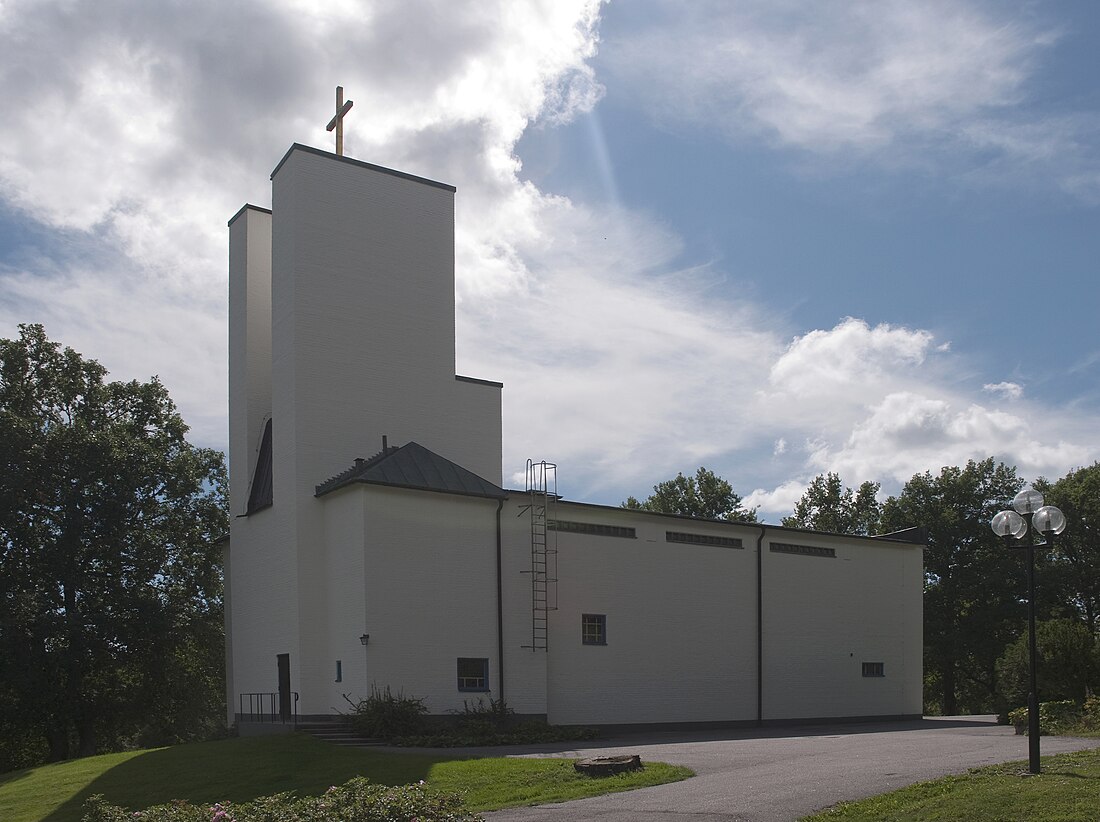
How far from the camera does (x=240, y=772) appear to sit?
62.1 feet

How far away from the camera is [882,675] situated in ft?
115

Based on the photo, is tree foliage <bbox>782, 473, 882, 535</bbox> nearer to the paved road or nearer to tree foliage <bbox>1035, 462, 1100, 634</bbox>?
tree foliage <bbox>1035, 462, 1100, 634</bbox>

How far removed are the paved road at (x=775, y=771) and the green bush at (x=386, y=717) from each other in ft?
10.7

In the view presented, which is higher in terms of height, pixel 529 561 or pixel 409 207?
pixel 409 207

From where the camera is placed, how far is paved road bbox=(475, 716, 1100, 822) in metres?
12.6

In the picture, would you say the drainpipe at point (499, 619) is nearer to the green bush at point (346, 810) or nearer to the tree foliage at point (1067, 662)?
the tree foliage at point (1067, 662)

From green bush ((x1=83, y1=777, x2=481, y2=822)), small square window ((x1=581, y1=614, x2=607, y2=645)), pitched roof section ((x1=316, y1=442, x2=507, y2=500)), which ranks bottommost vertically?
small square window ((x1=581, y1=614, x2=607, y2=645))

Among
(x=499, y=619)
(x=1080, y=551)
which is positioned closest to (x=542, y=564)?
(x=499, y=619)

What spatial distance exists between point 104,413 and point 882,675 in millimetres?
27808

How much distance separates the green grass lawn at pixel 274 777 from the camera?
15.3 m

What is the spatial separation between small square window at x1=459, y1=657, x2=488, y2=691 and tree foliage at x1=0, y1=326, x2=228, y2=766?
13.1m

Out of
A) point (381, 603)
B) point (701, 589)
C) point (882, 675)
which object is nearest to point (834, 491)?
point (882, 675)

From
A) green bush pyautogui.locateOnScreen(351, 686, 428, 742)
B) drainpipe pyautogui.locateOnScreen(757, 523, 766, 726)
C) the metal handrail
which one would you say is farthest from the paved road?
drainpipe pyautogui.locateOnScreen(757, 523, 766, 726)

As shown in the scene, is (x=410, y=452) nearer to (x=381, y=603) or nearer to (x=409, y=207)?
(x=381, y=603)
